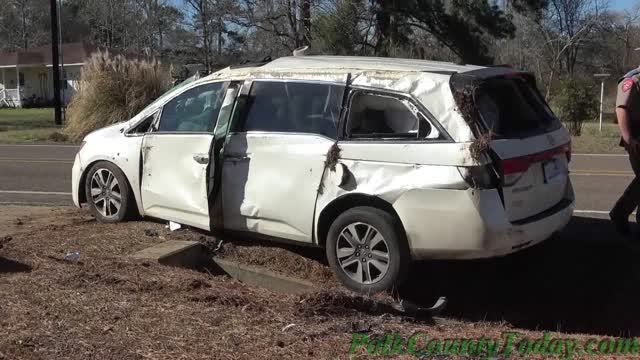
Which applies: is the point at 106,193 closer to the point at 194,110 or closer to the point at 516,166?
the point at 194,110

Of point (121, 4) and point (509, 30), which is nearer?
point (509, 30)

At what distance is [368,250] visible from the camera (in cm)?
540

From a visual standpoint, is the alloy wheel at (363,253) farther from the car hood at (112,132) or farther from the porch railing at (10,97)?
the porch railing at (10,97)

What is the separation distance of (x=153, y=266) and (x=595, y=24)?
60434mm

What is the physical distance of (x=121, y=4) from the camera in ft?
212

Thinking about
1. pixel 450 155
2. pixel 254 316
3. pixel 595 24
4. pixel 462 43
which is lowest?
pixel 254 316

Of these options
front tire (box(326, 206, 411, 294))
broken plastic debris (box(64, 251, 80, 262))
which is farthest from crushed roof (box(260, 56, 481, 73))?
broken plastic debris (box(64, 251, 80, 262))

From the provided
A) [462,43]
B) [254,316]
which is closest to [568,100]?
[462,43]

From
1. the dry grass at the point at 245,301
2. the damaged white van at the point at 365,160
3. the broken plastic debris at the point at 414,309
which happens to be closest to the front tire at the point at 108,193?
the dry grass at the point at 245,301

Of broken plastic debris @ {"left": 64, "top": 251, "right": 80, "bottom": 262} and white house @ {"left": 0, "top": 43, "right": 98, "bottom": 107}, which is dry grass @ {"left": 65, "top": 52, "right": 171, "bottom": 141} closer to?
broken plastic debris @ {"left": 64, "top": 251, "right": 80, "bottom": 262}

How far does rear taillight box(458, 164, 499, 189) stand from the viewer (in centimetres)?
492

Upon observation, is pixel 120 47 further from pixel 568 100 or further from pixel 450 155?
pixel 450 155

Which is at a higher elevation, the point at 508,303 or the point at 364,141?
the point at 364,141

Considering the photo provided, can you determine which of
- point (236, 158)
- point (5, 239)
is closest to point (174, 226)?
point (236, 158)
